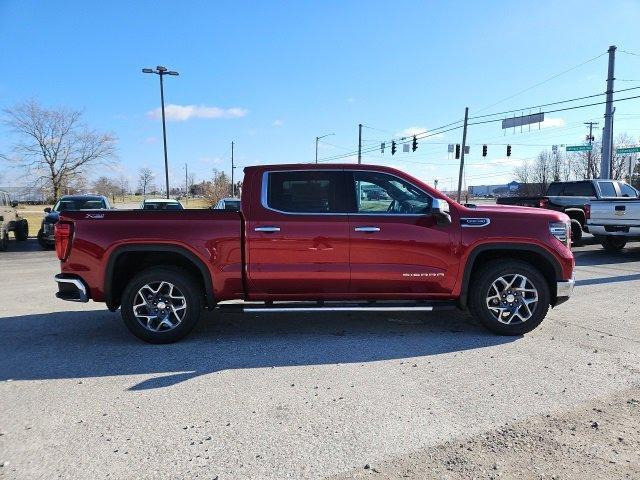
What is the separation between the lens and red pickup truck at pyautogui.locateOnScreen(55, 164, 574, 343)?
16.6ft

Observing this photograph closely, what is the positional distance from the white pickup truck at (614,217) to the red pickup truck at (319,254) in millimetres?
8172

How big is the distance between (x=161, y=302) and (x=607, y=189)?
14.1m

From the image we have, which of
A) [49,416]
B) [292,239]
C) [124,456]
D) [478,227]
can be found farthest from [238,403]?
[478,227]

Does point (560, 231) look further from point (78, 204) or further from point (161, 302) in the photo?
point (78, 204)

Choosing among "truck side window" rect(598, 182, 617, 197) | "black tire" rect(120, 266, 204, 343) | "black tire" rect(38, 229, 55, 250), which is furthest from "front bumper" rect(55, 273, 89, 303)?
"truck side window" rect(598, 182, 617, 197)

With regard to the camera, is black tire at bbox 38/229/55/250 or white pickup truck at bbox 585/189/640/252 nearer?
white pickup truck at bbox 585/189/640/252

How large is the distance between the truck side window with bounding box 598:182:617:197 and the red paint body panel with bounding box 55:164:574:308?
423 inches

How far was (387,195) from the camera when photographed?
533 cm

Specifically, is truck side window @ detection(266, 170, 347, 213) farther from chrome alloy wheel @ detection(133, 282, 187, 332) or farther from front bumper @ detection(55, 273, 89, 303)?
front bumper @ detection(55, 273, 89, 303)

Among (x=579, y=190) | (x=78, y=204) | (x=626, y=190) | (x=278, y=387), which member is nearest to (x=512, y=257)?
(x=278, y=387)

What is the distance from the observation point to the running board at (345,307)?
5.13m

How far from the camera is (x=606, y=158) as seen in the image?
21016 mm

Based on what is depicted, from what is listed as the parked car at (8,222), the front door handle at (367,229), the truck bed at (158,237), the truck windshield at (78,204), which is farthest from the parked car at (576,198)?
the parked car at (8,222)

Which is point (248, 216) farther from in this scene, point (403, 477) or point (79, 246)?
point (403, 477)
